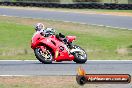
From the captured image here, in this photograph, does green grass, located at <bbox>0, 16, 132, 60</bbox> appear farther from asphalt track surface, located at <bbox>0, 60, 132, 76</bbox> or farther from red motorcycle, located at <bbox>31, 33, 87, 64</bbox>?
red motorcycle, located at <bbox>31, 33, 87, 64</bbox>

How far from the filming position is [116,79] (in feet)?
22.2

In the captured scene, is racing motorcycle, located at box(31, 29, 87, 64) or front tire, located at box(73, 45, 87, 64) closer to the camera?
racing motorcycle, located at box(31, 29, 87, 64)

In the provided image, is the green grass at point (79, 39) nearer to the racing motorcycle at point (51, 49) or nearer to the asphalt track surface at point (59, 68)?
the asphalt track surface at point (59, 68)

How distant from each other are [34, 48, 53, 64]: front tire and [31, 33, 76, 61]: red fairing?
11cm

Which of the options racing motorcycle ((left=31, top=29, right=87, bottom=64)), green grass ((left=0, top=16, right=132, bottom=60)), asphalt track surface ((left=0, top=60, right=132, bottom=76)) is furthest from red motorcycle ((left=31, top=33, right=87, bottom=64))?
green grass ((left=0, top=16, right=132, bottom=60))

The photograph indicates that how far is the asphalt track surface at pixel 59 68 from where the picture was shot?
13070 mm

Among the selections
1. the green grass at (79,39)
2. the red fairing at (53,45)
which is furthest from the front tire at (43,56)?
the green grass at (79,39)

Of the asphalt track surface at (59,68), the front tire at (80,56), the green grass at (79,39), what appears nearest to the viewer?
the asphalt track surface at (59,68)

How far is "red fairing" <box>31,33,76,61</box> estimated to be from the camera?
14.2 metres

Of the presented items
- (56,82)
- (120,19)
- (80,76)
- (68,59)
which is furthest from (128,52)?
(120,19)

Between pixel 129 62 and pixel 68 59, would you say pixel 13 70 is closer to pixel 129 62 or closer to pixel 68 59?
pixel 68 59

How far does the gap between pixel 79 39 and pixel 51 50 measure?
11.1m

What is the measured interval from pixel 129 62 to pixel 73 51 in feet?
7.67

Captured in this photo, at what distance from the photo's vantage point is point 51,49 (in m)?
14.3
